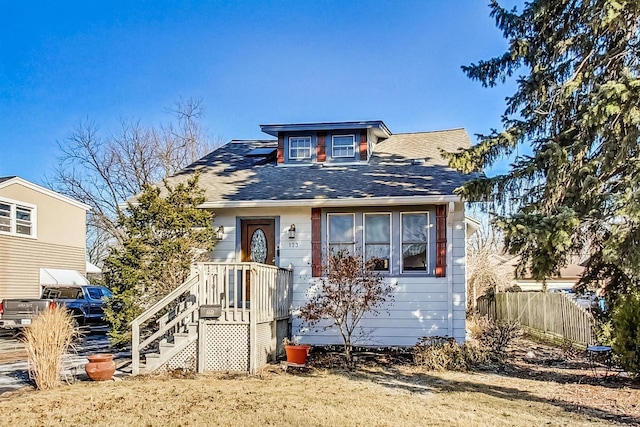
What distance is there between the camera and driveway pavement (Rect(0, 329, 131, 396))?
896 centimetres

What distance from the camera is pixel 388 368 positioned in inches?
399

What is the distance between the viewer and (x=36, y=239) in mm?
20875

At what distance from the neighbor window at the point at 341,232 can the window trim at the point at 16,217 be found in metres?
13.3

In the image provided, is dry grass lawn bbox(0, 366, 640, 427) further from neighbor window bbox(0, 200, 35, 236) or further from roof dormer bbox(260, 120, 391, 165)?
neighbor window bbox(0, 200, 35, 236)

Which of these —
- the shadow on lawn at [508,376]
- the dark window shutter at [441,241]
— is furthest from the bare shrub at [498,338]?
the dark window shutter at [441,241]

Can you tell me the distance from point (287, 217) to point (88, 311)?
396 inches

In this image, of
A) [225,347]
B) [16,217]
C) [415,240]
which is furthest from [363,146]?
[16,217]

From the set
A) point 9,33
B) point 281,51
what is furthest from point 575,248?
point 9,33

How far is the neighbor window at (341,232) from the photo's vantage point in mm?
11867

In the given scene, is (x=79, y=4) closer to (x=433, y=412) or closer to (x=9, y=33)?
(x=9, y=33)

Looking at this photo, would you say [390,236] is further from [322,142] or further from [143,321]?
[143,321]

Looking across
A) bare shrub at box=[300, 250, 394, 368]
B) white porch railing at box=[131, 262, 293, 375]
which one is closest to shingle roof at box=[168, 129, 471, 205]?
bare shrub at box=[300, 250, 394, 368]

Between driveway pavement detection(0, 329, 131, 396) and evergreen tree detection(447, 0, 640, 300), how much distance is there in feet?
24.6

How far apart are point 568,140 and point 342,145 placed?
6.52 m
